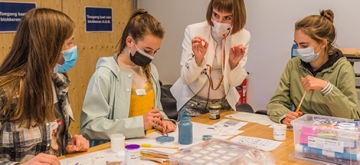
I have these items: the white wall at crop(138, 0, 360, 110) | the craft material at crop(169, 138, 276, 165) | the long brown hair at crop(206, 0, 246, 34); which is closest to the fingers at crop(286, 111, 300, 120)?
the craft material at crop(169, 138, 276, 165)

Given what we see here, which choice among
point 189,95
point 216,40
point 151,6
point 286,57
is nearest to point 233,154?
point 189,95

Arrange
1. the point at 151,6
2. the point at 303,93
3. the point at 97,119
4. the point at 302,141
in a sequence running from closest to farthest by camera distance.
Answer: the point at 302,141, the point at 97,119, the point at 303,93, the point at 151,6

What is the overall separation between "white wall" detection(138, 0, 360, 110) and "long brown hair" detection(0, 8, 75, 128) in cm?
284

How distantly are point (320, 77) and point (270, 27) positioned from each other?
1711 mm

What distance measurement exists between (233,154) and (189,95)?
0.93 meters

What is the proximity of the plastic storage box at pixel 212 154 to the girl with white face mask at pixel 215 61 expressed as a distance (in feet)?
2.52

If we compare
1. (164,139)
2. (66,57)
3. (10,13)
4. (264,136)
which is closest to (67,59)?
(66,57)

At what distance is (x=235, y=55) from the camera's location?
7.27ft

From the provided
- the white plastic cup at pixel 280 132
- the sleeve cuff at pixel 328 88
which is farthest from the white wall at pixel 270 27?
the white plastic cup at pixel 280 132

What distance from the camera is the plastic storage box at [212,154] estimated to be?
4.37 ft

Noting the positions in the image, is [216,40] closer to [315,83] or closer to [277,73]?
[315,83]

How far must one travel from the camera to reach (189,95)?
229cm

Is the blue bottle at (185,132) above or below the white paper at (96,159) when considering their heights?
above

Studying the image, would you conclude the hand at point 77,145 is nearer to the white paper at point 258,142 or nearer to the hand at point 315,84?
the white paper at point 258,142
